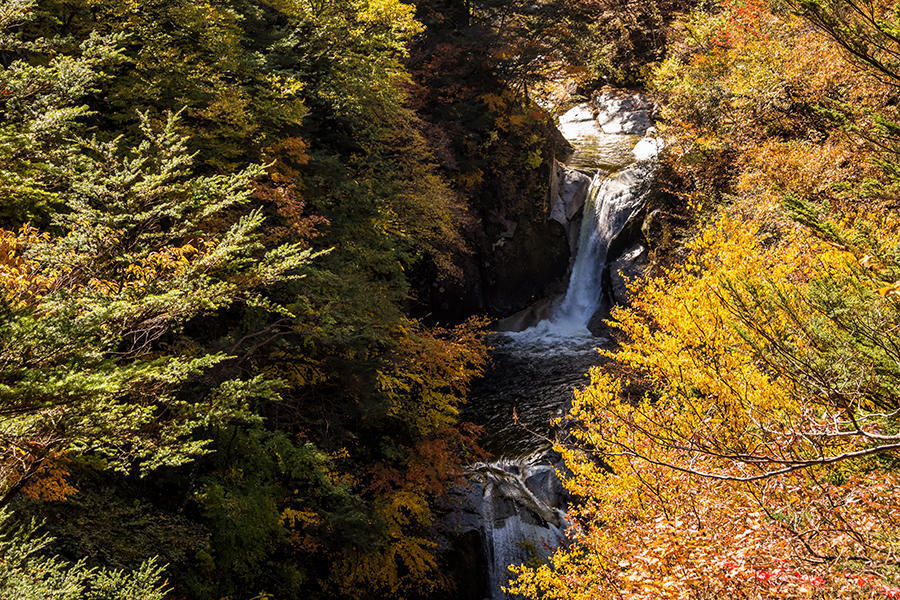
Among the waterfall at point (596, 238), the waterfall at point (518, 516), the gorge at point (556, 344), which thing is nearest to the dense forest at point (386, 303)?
the waterfall at point (518, 516)

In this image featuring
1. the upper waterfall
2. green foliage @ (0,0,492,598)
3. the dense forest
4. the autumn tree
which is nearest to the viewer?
the autumn tree

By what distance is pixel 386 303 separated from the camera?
12469mm

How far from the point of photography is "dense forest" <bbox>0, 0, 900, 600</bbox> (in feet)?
15.8

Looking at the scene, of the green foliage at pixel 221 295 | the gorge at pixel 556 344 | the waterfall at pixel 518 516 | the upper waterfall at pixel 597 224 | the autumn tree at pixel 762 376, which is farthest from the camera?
the upper waterfall at pixel 597 224

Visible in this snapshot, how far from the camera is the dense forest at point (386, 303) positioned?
4.80 metres

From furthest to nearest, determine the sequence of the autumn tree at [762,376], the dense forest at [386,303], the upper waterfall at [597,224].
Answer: the upper waterfall at [597,224] < the dense forest at [386,303] < the autumn tree at [762,376]

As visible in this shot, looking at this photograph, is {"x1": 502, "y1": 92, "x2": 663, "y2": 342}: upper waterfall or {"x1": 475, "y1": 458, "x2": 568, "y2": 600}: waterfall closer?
{"x1": 475, "y1": 458, "x2": 568, "y2": 600}: waterfall

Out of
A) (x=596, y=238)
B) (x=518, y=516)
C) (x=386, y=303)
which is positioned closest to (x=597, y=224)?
(x=596, y=238)

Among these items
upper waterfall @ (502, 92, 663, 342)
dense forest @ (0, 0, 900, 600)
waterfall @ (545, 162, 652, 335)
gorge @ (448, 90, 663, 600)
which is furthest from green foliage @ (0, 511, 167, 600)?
waterfall @ (545, 162, 652, 335)

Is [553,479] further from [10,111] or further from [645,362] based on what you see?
[10,111]

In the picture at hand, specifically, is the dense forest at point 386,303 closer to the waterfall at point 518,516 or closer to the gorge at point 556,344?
the waterfall at point 518,516

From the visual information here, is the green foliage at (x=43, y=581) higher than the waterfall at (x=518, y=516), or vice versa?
the green foliage at (x=43, y=581)

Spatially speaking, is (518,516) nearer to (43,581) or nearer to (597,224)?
(43,581)

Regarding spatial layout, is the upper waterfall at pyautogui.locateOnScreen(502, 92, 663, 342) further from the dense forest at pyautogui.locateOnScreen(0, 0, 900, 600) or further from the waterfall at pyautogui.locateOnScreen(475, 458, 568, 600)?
the waterfall at pyautogui.locateOnScreen(475, 458, 568, 600)
